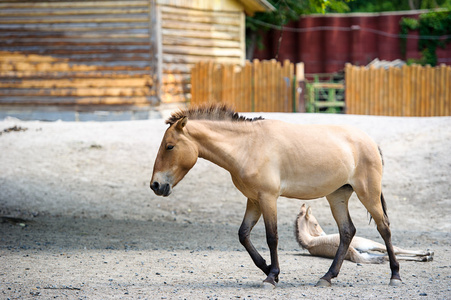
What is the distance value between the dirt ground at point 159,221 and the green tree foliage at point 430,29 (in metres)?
12.8

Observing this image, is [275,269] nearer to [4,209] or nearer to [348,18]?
[4,209]

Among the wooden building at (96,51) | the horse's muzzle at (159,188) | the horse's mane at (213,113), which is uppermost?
the wooden building at (96,51)

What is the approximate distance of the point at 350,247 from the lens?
7.70 meters

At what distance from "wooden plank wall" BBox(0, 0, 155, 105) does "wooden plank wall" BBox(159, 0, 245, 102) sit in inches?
25.2

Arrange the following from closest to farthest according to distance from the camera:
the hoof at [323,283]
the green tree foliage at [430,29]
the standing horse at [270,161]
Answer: the standing horse at [270,161], the hoof at [323,283], the green tree foliage at [430,29]

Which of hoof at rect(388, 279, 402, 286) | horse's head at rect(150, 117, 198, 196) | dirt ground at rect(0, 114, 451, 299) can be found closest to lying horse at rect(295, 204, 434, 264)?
dirt ground at rect(0, 114, 451, 299)

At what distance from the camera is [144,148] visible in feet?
46.2

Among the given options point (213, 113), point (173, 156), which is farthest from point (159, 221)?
point (173, 156)

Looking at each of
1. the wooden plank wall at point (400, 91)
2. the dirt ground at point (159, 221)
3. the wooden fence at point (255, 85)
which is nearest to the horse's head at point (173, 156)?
the dirt ground at point (159, 221)

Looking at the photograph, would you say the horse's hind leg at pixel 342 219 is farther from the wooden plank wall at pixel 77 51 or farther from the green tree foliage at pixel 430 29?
the green tree foliage at pixel 430 29

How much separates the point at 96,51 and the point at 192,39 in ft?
10.2

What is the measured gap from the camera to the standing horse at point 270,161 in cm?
624

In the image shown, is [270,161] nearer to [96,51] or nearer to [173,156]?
[173,156]

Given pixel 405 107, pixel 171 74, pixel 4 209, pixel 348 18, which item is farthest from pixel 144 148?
pixel 348 18
